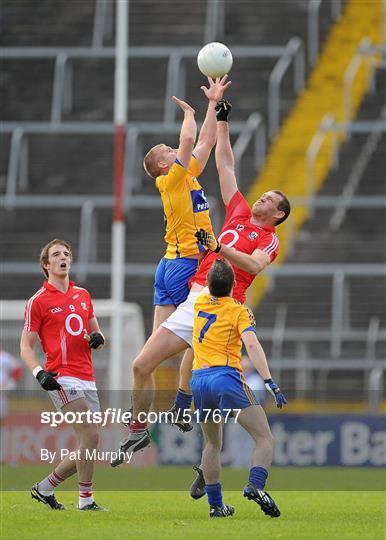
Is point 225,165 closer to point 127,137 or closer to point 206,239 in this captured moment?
point 206,239

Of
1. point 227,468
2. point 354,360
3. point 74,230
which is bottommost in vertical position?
point 227,468

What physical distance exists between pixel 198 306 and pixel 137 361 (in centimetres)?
90

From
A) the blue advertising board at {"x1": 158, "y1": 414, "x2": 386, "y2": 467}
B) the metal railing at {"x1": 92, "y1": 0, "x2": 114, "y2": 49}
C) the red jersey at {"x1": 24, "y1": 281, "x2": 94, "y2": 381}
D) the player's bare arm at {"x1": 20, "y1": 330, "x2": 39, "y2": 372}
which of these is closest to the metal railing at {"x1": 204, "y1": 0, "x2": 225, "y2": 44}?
the metal railing at {"x1": 92, "y1": 0, "x2": 114, "y2": 49}

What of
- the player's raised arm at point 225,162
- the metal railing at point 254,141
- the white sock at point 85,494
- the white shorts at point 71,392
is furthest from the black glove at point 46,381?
the metal railing at point 254,141

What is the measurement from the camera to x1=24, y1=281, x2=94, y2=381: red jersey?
13.2 metres

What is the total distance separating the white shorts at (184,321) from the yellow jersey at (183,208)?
46cm

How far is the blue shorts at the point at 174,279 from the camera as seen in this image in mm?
13188

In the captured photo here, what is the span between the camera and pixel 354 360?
2552cm

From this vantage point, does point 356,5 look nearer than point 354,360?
No

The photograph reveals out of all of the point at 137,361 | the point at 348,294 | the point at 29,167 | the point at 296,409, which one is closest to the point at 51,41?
the point at 29,167

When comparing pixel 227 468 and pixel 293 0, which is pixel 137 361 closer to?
pixel 227 468

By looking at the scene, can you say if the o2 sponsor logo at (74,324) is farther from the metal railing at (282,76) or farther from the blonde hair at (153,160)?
the metal railing at (282,76)

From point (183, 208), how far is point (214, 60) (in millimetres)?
1292

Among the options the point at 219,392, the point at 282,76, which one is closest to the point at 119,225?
the point at 282,76
